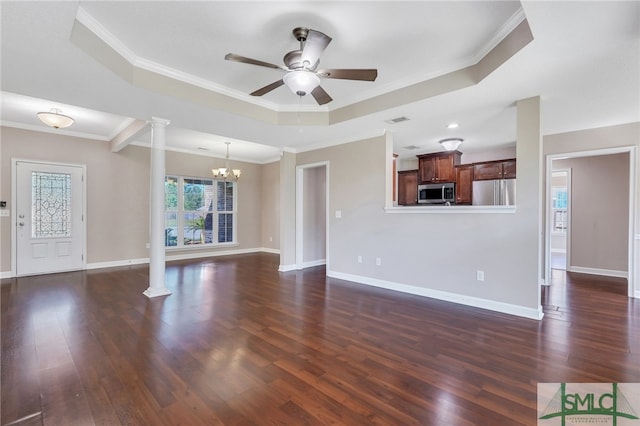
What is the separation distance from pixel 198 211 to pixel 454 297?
6.46 meters

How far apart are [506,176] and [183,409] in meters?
6.72

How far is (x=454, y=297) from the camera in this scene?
3.94 m

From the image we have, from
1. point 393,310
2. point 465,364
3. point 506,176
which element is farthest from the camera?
point 506,176

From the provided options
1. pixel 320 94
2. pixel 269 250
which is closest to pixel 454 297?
pixel 320 94

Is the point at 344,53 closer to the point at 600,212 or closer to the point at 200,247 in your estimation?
the point at 600,212

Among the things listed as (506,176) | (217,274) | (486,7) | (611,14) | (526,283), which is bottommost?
(217,274)

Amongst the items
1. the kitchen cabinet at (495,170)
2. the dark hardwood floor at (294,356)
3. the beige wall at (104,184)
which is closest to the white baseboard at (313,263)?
the dark hardwood floor at (294,356)

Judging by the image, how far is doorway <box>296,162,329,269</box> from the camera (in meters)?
6.12

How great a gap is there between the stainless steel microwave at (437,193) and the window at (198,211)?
5135mm

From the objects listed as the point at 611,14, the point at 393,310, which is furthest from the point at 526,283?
the point at 611,14

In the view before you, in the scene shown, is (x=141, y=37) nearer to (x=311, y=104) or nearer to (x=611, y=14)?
(x=311, y=104)

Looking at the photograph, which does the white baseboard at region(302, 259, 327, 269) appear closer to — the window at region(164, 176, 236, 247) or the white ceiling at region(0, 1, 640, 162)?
the window at region(164, 176, 236, 247)

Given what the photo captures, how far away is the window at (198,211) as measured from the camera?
24.0ft

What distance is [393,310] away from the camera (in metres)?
3.60
